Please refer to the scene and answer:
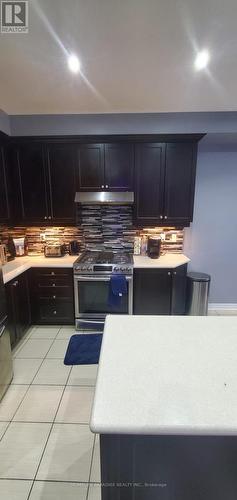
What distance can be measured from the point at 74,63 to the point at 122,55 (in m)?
0.38

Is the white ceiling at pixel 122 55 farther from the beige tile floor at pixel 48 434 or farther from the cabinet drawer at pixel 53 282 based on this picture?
the beige tile floor at pixel 48 434

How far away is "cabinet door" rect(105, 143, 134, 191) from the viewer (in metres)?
3.00

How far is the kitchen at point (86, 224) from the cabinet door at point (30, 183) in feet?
0.04

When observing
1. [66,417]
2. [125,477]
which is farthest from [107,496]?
[66,417]

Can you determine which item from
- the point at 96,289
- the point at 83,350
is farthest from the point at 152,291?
the point at 83,350

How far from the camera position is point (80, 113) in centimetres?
300

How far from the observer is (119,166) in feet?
9.99

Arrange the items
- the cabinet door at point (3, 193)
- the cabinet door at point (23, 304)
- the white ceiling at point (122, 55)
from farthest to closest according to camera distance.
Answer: the cabinet door at point (3, 193)
the cabinet door at point (23, 304)
the white ceiling at point (122, 55)

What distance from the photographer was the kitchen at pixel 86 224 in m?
1.95

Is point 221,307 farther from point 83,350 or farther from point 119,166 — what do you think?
point 119,166

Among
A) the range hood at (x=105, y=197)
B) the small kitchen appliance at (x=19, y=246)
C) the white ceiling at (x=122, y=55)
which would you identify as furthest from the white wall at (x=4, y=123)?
the small kitchen appliance at (x=19, y=246)

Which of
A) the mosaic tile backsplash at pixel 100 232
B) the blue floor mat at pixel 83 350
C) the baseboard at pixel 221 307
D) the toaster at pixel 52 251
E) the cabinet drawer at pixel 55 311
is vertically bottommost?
the blue floor mat at pixel 83 350

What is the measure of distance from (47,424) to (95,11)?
2.70m

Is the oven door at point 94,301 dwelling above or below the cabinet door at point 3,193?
below
